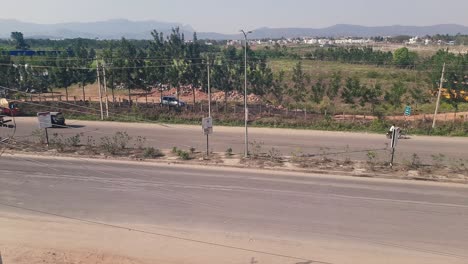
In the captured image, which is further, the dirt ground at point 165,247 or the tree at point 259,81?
the tree at point 259,81

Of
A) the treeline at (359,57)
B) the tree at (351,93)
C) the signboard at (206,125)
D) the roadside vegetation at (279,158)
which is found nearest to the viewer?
the roadside vegetation at (279,158)

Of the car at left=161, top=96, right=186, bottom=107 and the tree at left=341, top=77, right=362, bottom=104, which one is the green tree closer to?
the tree at left=341, top=77, right=362, bottom=104

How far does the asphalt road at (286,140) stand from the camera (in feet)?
83.2

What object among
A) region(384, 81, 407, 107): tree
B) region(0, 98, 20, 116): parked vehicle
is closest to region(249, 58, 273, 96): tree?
region(384, 81, 407, 107): tree

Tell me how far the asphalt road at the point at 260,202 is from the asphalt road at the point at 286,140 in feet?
16.5

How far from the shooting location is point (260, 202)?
1744 cm

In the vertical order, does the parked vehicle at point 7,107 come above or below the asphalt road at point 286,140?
above

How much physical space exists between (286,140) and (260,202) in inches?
461

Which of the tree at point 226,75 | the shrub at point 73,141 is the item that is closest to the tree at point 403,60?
the tree at point 226,75

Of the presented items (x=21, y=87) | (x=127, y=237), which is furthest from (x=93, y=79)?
(x=127, y=237)

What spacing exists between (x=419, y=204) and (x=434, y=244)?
347 cm

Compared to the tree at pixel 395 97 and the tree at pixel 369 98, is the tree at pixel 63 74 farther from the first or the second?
the tree at pixel 395 97

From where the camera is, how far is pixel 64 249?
13992mm

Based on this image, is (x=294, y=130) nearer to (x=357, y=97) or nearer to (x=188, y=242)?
(x=357, y=97)
